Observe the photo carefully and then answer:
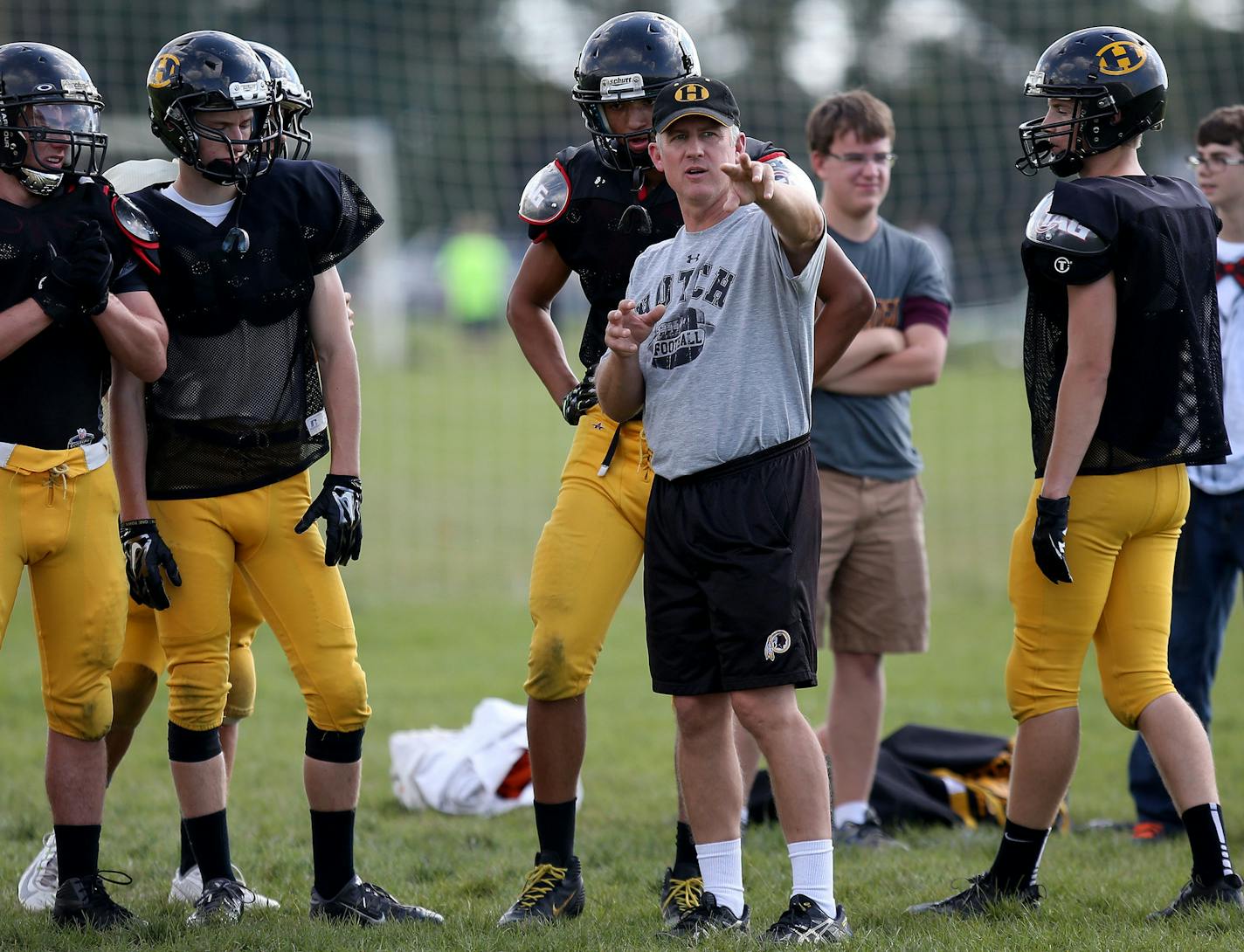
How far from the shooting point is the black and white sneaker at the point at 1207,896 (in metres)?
3.64

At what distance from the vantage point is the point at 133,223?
368cm

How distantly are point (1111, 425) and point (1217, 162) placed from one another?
1.55m

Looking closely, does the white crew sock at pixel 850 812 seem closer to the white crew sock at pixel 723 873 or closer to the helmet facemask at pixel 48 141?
the white crew sock at pixel 723 873

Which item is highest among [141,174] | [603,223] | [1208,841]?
[141,174]

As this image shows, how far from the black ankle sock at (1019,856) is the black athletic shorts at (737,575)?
32.2 inches

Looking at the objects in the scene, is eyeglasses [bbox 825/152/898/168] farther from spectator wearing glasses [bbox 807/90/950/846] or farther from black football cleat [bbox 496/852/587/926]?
black football cleat [bbox 496/852/587/926]

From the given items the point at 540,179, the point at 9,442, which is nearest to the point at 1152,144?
the point at 540,179

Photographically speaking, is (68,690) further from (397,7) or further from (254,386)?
(397,7)

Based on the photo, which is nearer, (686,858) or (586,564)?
(586,564)

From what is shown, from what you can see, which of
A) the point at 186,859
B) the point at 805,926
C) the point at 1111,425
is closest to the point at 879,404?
the point at 1111,425

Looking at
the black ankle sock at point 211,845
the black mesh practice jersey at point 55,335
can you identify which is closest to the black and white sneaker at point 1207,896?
the black ankle sock at point 211,845

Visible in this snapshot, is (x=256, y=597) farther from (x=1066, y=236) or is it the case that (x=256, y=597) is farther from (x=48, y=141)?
(x=1066, y=236)

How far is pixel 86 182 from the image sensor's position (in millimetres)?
3689

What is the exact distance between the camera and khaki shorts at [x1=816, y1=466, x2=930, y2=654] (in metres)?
5.04
